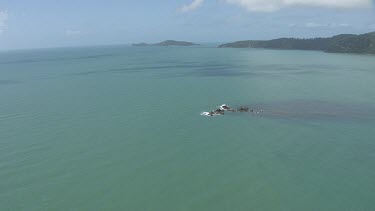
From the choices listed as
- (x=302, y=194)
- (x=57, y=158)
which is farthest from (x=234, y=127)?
(x=57, y=158)

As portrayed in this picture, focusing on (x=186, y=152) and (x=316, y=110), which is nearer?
(x=186, y=152)

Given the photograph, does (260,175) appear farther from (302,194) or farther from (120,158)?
(120,158)

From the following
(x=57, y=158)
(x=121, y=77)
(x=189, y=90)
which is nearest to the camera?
(x=57, y=158)

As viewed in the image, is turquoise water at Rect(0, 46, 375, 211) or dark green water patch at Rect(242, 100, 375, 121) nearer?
turquoise water at Rect(0, 46, 375, 211)

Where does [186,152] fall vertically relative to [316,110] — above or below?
below

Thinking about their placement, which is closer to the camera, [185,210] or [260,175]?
[185,210]

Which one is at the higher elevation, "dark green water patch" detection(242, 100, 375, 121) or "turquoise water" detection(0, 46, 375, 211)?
"dark green water patch" detection(242, 100, 375, 121)

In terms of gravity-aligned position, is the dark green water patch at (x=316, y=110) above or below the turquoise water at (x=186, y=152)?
above

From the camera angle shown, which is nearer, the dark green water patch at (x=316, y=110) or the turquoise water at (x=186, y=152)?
the turquoise water at (x=186, y=152)
